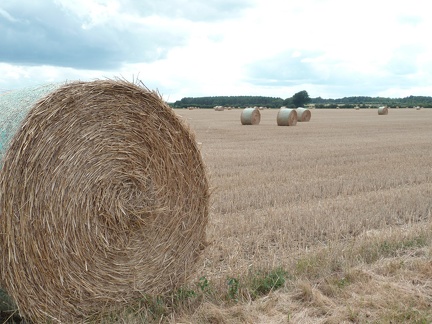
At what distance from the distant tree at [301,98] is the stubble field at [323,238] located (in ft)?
181

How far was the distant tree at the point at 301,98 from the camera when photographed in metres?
65.6

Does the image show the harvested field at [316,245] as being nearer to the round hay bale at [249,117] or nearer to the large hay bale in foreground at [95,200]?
the large hay bale in foreground at [95,200]

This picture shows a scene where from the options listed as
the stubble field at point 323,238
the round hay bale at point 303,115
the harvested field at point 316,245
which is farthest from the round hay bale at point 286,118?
the harvested field at point 316,245

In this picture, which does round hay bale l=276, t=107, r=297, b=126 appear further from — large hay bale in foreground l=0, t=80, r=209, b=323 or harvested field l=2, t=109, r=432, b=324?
large hay bale in foreground l=0, t=80, r=209, b=323

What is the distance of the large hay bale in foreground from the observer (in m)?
3.78

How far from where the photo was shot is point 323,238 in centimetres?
604

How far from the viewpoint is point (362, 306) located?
4148 mm

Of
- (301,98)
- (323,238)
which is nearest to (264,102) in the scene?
(301,98)

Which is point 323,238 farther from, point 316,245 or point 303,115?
point 303,115

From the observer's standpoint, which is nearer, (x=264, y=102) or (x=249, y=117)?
(x=249, y=117)

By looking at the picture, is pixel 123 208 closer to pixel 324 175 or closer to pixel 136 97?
pixel 136 97

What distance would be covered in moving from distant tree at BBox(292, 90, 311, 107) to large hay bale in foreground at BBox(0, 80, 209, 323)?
6234 cm

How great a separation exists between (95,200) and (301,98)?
63.8 meters

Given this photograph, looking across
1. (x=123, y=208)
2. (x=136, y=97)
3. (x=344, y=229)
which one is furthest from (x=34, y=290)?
(x=344, y=229)
